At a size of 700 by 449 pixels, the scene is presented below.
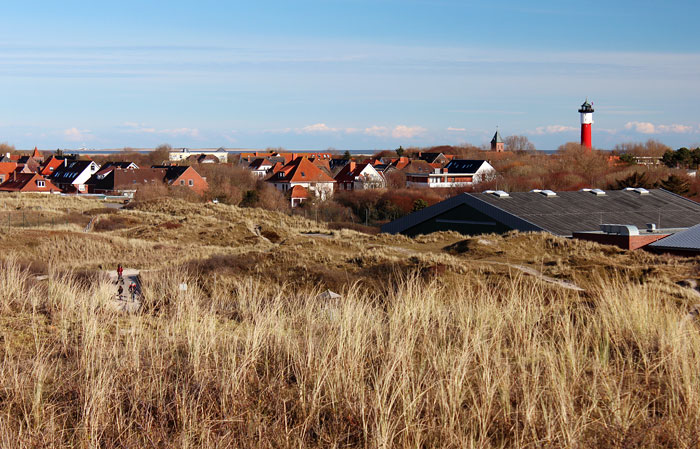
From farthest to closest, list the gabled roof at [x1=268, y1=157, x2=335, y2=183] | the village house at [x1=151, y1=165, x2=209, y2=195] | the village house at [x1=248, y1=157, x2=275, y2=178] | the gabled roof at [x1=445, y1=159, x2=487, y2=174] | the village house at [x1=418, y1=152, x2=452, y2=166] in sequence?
the village house at [x1=248, y1=157, x2=275, y2=178] → the village house at [x1=418, y1=152, x2=452, y2=166] → the gabled roof at [x1=445, y1=159, x2=487, y2=174] → the gabled roof at [x1=268, y1=157, x2=335, y2=183] → the village house at [x1=151, y1=165, x2=209, y2=195]

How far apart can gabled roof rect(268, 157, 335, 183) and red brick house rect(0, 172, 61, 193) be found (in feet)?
80.8

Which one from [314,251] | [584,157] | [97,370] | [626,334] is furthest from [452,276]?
[584,157]

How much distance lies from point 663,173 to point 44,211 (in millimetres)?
54992

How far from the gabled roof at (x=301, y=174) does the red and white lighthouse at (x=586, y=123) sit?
35979 millimetres

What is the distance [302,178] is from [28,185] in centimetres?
2914

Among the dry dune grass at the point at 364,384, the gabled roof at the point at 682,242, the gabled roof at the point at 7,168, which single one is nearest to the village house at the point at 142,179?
the gabled roof at the point at 7,168

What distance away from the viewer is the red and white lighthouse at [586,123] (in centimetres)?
9362

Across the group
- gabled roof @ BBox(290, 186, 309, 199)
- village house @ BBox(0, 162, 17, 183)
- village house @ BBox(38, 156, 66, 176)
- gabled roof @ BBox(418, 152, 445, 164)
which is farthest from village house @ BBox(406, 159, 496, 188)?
village house @ BBox(0, 162, 17, 183)

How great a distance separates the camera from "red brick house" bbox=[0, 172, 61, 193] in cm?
7450

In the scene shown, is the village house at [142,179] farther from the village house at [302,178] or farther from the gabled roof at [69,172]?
the gabled roof at [69,172]

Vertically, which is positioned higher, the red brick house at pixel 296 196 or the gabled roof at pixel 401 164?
the gabled roof at pixel 401 164

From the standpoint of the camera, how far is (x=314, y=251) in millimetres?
27594

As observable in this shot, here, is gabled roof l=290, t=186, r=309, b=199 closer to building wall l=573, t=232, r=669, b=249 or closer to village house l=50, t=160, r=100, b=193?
village house l=50, t=160, r=100, b=193

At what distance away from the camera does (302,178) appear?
81062mm
